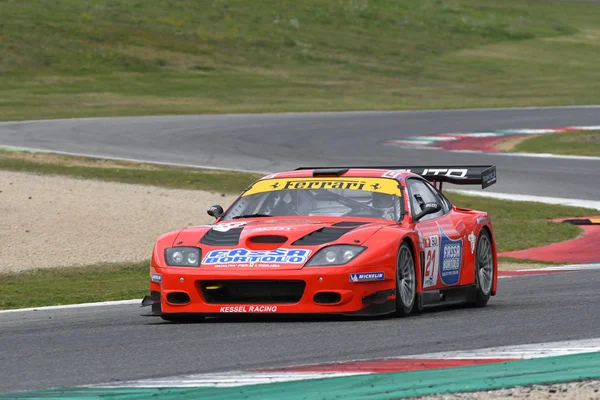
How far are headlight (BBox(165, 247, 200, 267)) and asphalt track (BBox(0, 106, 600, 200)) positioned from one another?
12.7m

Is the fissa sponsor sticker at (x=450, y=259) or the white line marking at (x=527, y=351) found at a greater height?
the white line marking at (x=527, y=351)

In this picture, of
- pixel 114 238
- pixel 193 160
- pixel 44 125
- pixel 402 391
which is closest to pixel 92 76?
pixel 44 125

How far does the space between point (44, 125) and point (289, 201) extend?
25.9m

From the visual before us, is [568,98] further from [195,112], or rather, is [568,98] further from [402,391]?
[402,391]

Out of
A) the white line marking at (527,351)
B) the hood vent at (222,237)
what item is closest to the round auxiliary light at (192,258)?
the hood vent at (222,237)

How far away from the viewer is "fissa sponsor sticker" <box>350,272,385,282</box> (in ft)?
28.8

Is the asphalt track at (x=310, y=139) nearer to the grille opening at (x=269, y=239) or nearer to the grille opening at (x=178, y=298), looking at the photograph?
the grille opening at (x=269, y=239)

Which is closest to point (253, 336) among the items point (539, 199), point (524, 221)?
point (524, 221)

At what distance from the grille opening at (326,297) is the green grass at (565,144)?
793 inches

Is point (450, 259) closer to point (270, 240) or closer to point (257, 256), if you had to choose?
point (270, 240)

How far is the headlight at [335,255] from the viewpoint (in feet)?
28.9

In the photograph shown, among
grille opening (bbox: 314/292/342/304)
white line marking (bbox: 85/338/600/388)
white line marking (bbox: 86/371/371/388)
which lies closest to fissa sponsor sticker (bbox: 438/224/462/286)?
grille opening (bbox: 314/292/342/304)

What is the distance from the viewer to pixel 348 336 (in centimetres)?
801

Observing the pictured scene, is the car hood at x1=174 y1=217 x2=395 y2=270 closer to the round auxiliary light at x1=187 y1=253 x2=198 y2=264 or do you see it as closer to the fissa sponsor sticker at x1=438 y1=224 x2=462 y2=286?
the round auxiliary light at x1=187 y1=253 x2=198 y2=264
